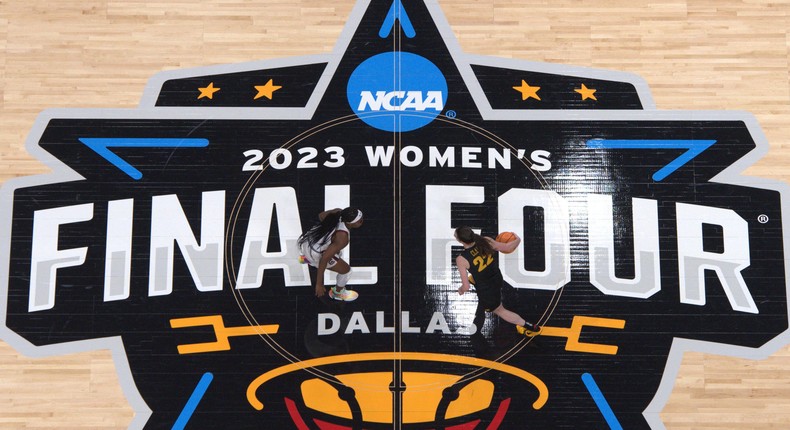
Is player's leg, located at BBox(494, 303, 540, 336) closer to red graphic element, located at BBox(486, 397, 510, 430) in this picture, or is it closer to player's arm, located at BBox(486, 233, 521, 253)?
player's arm, located at BBox(486, 233, 521, 253)

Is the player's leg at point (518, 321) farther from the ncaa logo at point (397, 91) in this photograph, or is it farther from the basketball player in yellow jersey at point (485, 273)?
the ncaa logo at point (397, 91)

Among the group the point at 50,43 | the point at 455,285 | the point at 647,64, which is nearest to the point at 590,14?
the point at 647,64

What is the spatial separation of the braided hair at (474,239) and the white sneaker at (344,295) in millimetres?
1075

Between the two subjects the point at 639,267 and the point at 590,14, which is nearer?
the point at 639,267

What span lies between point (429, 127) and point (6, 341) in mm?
4274

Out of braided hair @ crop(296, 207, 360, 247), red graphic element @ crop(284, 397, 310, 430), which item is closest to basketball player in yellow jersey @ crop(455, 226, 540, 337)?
braided hair @ crop(296, 207, 360, 247)

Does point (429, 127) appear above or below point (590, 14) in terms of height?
below

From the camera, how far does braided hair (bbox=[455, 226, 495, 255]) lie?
5426 millimetres

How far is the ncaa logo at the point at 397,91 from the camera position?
596 cm

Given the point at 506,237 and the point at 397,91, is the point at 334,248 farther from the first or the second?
the point at 397,91

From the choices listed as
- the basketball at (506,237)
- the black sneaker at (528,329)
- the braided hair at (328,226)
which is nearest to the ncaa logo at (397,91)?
the braided hair at (328,226)

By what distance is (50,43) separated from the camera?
6.14m

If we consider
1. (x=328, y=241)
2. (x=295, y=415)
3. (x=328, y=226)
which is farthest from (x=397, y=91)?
(x=295, y=415)

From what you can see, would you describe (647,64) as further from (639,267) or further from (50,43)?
(50,43)
